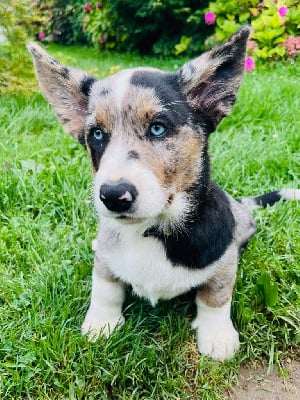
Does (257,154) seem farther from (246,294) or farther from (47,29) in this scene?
(47,29)

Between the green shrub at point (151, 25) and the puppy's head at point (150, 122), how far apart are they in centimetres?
786

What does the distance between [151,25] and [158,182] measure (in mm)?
9585

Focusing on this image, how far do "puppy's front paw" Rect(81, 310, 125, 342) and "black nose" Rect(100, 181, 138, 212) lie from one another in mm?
915

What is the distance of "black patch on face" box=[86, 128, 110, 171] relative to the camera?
2.46 metres

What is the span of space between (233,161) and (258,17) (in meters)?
4.91

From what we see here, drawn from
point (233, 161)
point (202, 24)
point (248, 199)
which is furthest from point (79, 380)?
point (202, 24)

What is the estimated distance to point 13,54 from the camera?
6250 millimetres

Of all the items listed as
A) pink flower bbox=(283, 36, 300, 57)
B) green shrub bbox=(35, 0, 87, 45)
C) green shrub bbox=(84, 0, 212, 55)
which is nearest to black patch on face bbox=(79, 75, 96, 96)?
pink flower bbox=(283, 36, 300, 57)

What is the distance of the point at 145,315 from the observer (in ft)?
10.1

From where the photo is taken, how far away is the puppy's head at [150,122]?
2.25 meters

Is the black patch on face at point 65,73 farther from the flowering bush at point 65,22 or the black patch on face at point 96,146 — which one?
the flowering bush at point 65,22

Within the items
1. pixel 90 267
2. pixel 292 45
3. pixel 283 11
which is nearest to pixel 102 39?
pixel 283 11

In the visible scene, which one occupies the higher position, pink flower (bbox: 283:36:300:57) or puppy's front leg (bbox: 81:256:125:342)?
puppy's front leg (bbox: 81:256:125:342)

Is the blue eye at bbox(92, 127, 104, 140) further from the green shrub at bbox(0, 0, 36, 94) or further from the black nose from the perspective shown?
the green shrub at bbox(0, 0, 36, 94)
